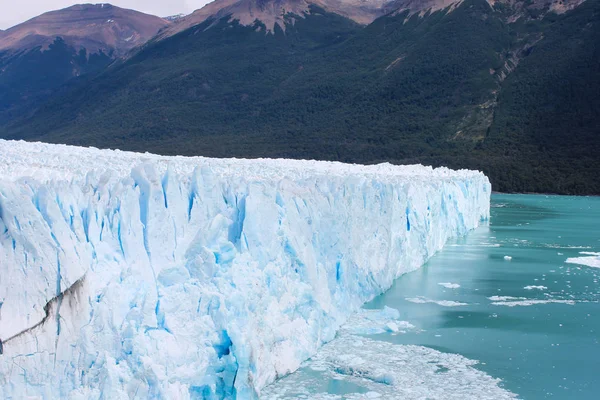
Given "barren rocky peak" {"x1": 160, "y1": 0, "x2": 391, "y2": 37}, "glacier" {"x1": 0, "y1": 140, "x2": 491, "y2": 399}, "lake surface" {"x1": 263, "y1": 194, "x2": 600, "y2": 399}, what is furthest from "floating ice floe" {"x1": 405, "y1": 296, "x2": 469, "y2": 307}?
"barren rocky peak" {"x1": 160, "y1": 0, "x2": 391, "y2": 37}

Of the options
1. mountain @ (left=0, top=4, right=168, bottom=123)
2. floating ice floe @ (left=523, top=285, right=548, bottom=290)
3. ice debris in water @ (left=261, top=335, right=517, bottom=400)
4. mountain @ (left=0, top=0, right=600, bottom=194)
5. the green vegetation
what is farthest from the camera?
mountain @ (left=0, top=4, right=168, bottom=123)

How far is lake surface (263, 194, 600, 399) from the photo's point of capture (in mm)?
5941

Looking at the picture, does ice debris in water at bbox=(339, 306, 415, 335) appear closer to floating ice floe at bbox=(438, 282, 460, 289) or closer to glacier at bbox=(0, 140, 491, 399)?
glacier at bbox=(0, 140, 491, 399)

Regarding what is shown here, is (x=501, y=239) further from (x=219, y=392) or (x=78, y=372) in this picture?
(x=78, y=372)

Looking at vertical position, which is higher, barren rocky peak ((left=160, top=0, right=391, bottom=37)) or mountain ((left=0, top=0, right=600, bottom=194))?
barren rocky peak ((left=160, top=0, right=391, bottom=37))

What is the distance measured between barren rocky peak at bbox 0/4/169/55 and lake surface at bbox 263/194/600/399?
98118mm

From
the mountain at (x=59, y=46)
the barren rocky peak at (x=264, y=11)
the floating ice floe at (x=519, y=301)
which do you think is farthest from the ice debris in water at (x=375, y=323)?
the mountain at (x=59, y=46)

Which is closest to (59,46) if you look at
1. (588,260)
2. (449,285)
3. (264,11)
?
(264,11)

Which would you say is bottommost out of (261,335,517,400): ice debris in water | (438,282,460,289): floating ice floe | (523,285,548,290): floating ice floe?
(523,285,548,290): floating ice floe

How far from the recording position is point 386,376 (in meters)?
5.96

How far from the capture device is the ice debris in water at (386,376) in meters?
5.70

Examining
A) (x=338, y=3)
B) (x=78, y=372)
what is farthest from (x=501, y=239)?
(x=338, y=3)

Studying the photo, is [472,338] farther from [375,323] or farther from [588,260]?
[588,260]

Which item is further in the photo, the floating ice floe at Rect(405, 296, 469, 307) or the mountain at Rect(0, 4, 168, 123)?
the mountain at Rect(0, 4, 168, 123)
